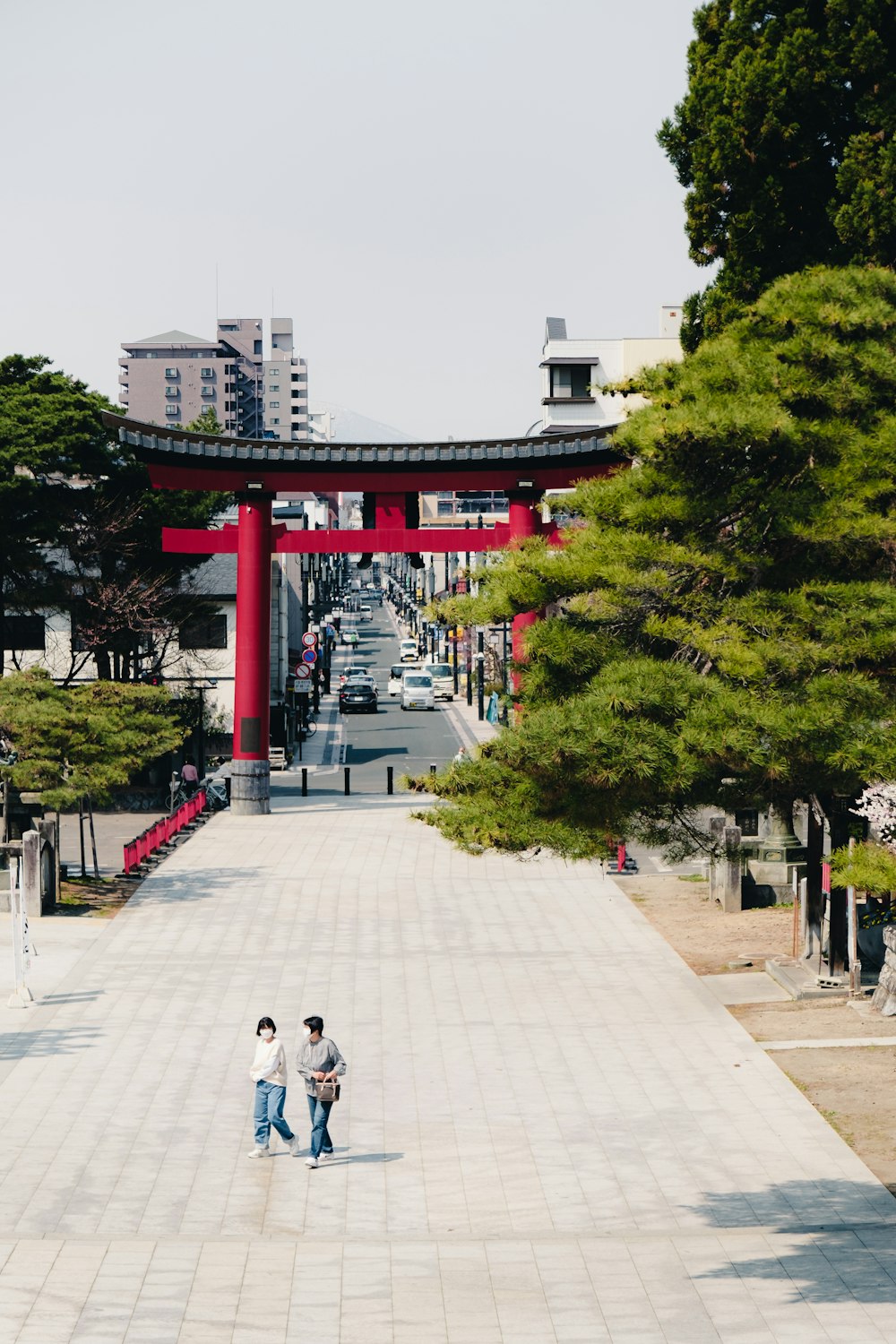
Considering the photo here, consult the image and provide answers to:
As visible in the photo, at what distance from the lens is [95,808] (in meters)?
43.1

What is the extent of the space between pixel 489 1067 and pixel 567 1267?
18.4 feet

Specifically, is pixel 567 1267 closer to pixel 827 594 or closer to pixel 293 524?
pixel 827 594

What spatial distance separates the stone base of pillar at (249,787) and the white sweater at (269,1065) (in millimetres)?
24198

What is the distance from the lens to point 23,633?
5381 centimetres

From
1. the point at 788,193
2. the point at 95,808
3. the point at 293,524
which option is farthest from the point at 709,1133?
the point at 293,524

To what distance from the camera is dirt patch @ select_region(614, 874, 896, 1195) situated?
15961 millimetres

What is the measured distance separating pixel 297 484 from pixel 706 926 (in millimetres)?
17545

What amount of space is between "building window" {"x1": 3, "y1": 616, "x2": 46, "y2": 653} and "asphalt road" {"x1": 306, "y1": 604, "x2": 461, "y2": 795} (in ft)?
37.1

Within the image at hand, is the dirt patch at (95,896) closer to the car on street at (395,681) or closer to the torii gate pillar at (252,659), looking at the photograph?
Answer: the torii gate pillar at (252,659)

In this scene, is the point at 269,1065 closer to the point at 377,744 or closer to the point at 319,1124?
the point at 319,1124

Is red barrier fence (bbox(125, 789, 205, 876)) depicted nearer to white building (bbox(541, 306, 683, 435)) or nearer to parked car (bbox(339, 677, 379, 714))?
parked car (bbox(339, 677, 379, 714))

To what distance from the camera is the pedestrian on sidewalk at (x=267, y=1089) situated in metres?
14.9

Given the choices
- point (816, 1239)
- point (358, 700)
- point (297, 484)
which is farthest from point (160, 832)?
point (358, 700)

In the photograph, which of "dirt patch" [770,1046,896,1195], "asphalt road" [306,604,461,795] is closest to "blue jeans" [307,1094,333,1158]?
"dirt patch" [770,1046,896,1195]
